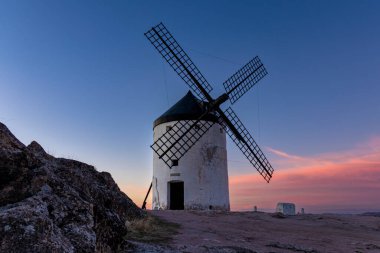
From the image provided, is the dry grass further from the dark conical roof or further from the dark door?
the dark conical roof

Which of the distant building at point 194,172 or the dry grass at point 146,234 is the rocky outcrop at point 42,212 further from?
the distant building at point 194,172

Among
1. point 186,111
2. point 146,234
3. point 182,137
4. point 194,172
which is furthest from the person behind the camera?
point 186,111

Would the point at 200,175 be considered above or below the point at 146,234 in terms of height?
above

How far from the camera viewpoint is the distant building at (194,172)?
21266 millimetres

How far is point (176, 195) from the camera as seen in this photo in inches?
882

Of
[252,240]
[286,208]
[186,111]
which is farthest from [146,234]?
[286,208]

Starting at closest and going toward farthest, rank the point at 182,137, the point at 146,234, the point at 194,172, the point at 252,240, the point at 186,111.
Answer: the point at 146,234 → the point at 252,240 → the point at 182,137 → the point at 194,172 → the point at 186,111

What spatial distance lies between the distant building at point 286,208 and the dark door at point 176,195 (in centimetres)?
602

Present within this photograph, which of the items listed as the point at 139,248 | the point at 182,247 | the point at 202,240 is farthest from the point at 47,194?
the point at 202,240

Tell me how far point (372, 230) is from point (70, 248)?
16861 millimetres

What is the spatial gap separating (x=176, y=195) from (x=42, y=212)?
18659 millimetres

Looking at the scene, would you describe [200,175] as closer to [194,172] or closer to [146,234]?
[194,172]

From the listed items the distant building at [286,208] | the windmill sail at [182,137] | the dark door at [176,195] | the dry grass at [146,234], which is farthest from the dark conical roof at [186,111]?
the dry grass at [146,234]

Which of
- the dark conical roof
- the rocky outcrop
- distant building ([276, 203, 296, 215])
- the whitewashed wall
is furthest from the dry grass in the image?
distant building ([276, 203, 296, 215])
